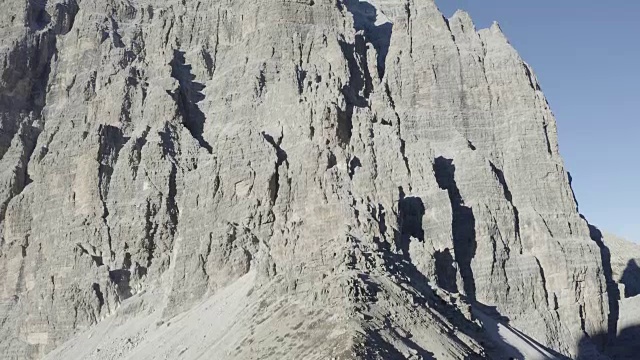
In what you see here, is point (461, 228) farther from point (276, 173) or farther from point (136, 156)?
point (136, 156)

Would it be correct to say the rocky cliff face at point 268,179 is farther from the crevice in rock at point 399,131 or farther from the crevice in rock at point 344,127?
the crevice in rock at point 399,131

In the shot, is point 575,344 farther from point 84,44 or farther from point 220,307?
point 84,44

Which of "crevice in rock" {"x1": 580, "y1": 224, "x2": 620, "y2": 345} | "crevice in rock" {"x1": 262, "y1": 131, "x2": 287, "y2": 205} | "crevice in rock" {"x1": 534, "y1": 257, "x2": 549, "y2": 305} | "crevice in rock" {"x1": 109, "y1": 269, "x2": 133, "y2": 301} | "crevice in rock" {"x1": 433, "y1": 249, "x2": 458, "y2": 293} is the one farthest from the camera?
"crevice in rock" {"x1": 580, "y1": 224, "x2": 620, "y2": 345}

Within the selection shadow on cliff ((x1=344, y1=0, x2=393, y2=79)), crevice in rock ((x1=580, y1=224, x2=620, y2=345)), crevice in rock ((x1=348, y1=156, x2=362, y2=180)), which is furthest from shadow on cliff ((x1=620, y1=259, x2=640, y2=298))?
crevice in rock ((x1=348, y1=156, x2=362, y2=180))

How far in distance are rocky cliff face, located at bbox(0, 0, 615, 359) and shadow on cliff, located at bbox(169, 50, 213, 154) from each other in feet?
1.06

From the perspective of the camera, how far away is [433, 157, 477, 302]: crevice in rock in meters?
88.8

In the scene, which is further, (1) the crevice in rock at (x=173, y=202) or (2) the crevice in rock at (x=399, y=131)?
(1) the crevice in rock at (x=173, y=202)

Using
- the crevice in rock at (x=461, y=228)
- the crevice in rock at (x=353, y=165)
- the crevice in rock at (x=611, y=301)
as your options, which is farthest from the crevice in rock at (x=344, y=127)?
the crevice in rock at (x=611, y=301)

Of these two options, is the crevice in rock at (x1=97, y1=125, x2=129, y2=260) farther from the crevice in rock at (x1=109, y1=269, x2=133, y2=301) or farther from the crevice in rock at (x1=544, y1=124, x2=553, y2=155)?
the crevice in rock at (x1=544, y1=124, x2=553, y2=155)

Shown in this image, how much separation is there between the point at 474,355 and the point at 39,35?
3206 inches

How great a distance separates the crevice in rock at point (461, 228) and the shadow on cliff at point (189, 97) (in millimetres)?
27366

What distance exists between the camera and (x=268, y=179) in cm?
8731

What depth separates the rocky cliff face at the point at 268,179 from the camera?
7550cm

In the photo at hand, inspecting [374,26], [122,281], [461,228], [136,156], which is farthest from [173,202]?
[374,26]
